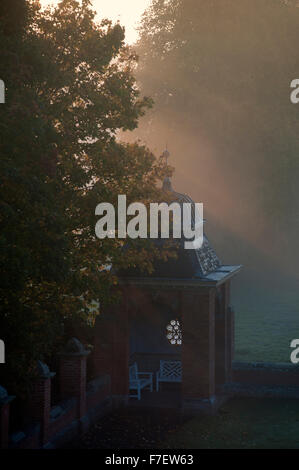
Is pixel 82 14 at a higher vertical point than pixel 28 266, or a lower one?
higher

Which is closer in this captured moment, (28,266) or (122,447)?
(28,266)

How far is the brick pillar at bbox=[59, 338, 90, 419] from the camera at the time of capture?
55.6ft

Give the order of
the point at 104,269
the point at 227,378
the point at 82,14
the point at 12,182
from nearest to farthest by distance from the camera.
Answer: the point at 12,182, the point at 82,14, the point at 104,269, the point at 227,378

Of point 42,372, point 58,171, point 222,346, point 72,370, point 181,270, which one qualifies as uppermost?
point 58,171

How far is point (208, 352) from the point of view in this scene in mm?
19375

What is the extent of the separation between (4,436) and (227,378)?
11.4 meters

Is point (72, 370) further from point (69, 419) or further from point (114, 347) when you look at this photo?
point (114, 347)

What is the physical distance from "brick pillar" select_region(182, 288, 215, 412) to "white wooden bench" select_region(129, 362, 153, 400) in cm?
192

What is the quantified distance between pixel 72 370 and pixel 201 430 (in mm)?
4071

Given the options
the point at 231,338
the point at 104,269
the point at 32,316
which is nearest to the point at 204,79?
the point at 231,338

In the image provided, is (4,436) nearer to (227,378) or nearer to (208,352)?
(208,352)

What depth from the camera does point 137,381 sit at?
20906mm

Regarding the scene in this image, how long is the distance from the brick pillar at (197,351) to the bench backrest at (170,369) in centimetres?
267

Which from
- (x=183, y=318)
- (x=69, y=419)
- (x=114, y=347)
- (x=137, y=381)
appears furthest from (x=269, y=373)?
(x=69, y=419)
